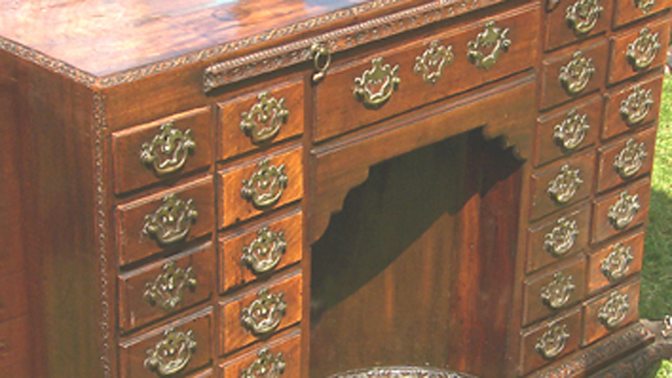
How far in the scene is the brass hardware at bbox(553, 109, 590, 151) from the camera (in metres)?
3.91

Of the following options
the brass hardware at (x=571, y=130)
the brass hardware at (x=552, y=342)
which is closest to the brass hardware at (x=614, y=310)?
the brass hardware at (x=552, y=342)

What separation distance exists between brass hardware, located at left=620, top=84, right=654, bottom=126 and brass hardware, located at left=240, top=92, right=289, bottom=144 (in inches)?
47.7

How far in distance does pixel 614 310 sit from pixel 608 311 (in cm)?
3

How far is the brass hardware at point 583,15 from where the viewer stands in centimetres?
379

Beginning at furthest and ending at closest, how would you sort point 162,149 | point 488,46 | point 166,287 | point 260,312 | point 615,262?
1. point 615,262
2. point 488,46
3. point 260,312
4. point 166,287
5. point 162,149

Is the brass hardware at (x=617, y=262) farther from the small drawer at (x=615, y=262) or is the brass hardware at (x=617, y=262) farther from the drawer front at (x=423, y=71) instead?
the drawer front at (x=423, y=71)

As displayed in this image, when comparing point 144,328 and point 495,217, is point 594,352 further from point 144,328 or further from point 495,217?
point 144,328

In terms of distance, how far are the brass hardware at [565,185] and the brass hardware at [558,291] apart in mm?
216

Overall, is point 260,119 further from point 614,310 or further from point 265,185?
point 614,310

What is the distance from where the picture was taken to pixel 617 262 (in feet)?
14.0

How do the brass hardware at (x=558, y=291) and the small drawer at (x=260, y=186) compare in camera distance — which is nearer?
the small drawer at (x=260, y=186)

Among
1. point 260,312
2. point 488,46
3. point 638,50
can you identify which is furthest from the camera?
point 638,50

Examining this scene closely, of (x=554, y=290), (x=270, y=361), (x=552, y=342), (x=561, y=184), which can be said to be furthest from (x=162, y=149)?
(x=552, y=342)

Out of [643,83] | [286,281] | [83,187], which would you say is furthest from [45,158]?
[643,83]
